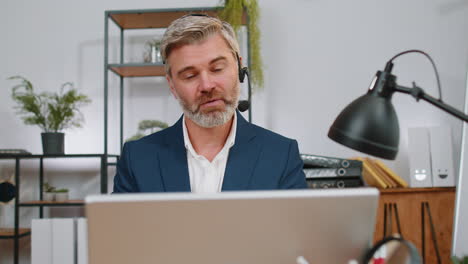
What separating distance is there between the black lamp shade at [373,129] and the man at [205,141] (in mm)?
656

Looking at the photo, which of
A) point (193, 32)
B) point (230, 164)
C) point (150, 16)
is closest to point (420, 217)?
point (230, 164)

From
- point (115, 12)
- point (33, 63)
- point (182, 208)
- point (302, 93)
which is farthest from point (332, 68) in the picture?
point (182, 208)

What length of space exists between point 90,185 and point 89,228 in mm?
2130

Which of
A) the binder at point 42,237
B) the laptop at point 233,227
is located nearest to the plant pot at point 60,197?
the binder at point 42,237

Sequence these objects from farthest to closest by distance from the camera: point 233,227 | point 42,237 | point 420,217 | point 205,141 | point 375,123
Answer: point 42,237
point 420,217
point 205,141
point 375,123
point 233,227

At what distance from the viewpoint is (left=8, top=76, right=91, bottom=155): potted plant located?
241 cm

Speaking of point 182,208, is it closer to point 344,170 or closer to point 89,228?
point 89,228

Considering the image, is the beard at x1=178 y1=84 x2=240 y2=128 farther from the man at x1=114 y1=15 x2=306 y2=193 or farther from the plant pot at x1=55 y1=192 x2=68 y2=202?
the plant pot at x1=55 y1=192 x2=68 y2=202

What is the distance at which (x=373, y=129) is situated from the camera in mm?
778

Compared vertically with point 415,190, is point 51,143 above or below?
above

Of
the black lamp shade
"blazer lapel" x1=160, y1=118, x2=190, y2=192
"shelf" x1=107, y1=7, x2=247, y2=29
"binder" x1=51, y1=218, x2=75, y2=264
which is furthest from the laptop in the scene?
"shelf" x1=107, y1=7, x2=247, y2=29

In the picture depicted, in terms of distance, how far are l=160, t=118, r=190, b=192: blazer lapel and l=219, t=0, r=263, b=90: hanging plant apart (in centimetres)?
103

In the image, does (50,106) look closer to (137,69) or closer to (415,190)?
(137,69)

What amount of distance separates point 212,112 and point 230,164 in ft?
0.60
